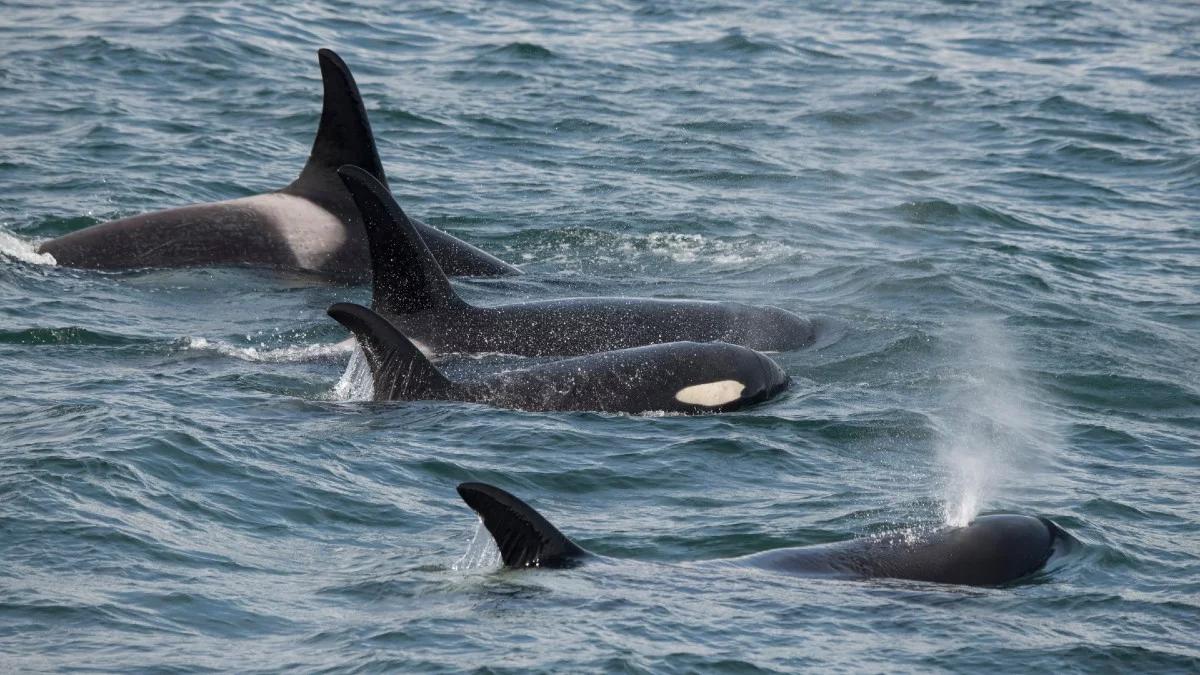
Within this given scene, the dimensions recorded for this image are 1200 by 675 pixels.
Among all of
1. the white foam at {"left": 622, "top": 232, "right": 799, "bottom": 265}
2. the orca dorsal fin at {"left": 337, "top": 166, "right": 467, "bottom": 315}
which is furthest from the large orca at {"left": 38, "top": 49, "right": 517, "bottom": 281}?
the orca dorsal fin at {"left": 337, "top": 166, "right": 467, "bottom": 315}

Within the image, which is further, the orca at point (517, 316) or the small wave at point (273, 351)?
the small wave at point (273, 351)

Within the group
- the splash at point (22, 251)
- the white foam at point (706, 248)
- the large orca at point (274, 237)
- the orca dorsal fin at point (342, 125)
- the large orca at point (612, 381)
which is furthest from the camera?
the white foam at point (706, 248)

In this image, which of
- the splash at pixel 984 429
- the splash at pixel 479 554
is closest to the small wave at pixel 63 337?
the splash at pixel 479 554

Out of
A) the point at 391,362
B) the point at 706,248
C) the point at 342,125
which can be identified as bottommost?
the point at 706,248

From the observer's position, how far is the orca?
39.8 feet

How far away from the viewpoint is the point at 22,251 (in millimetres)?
15383

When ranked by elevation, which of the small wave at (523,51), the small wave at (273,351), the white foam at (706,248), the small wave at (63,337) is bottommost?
the white foam at (706,248)

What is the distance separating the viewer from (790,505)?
10.3 metres

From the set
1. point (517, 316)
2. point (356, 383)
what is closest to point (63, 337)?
point (356, 383)

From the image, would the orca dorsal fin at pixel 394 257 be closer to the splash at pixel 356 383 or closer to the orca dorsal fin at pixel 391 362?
the splash at pixel 356 383

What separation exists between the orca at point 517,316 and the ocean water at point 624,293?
0.66m

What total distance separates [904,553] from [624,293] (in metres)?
7.14

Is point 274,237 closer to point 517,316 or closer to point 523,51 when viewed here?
point 517,316

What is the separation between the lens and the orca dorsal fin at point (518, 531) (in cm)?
794
